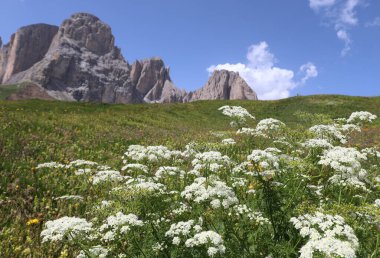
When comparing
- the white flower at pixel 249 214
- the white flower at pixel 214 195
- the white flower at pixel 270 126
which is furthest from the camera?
the white flower at pixel 270 126

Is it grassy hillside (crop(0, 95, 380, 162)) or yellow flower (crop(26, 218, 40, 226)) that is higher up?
grassy hillside (crop(0, 95, 380, 162))

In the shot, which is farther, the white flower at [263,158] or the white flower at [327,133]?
the white flower at [327,133]

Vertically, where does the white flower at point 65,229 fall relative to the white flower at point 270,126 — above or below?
below

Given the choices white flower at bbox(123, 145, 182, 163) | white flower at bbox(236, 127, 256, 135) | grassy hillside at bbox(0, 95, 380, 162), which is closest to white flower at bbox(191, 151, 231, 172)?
white flower at bbox(123, 145, 182, 163)

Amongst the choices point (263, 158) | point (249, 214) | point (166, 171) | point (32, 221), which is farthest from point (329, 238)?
point (32, 221)

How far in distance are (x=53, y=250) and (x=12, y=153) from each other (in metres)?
8.52

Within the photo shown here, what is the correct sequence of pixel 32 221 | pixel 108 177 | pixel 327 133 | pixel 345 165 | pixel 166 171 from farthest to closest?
1. pixel 327 133
2. pixel 32 221
3. pixel 166 171
4. pixel 108 177
5. pixel 345 165

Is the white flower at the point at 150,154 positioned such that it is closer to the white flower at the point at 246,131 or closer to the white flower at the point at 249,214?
the white flower at the point at 246,131

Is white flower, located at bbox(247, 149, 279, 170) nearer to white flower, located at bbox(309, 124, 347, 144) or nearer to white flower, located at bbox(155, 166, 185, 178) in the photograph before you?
white flower, located at bbox(155, 166, 185, 178)

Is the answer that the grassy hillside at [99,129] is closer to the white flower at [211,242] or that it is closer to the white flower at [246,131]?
the white flower at [246,131]

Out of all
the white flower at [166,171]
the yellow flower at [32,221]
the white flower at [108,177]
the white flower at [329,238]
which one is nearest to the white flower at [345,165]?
the white flower at [329,238]

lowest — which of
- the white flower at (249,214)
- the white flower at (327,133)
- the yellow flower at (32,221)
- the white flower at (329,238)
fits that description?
the yellow flower at (32,221)

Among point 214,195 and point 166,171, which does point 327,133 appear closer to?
point 166,171

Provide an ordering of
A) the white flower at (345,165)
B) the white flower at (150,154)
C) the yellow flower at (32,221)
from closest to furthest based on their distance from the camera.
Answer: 1. the white flower at (345,165)
2. the white flower at (150,154)
3. the yellow flower at (32,221)
